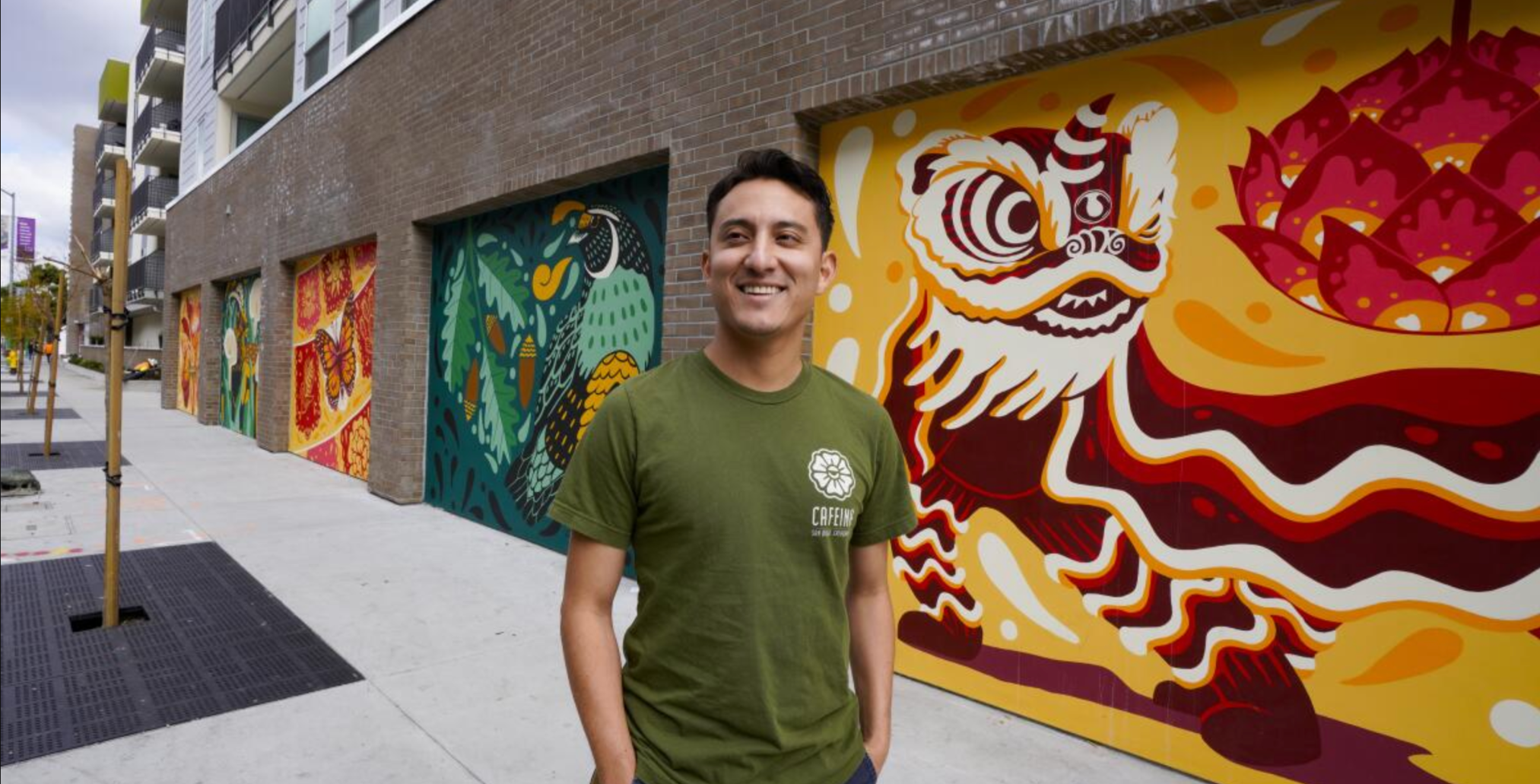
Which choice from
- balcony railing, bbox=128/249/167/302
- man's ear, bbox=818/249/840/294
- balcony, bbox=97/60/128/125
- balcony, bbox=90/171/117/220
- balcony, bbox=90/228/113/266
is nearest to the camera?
man's ear, bbox=818/249/840/294

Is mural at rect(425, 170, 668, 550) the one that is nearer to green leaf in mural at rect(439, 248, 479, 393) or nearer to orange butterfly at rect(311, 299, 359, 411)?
green leaf in mural at rect(439, 248, 479, 393)

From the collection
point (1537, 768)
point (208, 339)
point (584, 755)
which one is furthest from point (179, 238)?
point (1537, 768)

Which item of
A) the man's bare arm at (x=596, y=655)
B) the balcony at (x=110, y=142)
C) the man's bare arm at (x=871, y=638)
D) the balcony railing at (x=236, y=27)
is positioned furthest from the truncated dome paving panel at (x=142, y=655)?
the balcony at (x=110, y=142)

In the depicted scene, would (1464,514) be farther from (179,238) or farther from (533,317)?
(179,238)

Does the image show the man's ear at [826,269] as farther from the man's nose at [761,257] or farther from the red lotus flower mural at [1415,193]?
the red lotus flower mural at [1415,193]

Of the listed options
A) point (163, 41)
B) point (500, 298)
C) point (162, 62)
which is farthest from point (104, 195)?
point (500, 298)

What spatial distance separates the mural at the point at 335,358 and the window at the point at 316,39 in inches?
104

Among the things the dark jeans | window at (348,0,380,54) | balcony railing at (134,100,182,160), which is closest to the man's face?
the dark jeans

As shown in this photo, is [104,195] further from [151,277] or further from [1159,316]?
[1159,316]

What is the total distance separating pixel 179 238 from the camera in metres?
17.9

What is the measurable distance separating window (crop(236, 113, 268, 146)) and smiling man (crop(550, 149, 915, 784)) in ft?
63.7

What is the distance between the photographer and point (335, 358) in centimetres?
1027

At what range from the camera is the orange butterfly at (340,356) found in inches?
383

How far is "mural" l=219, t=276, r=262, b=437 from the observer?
1332 centimetres
